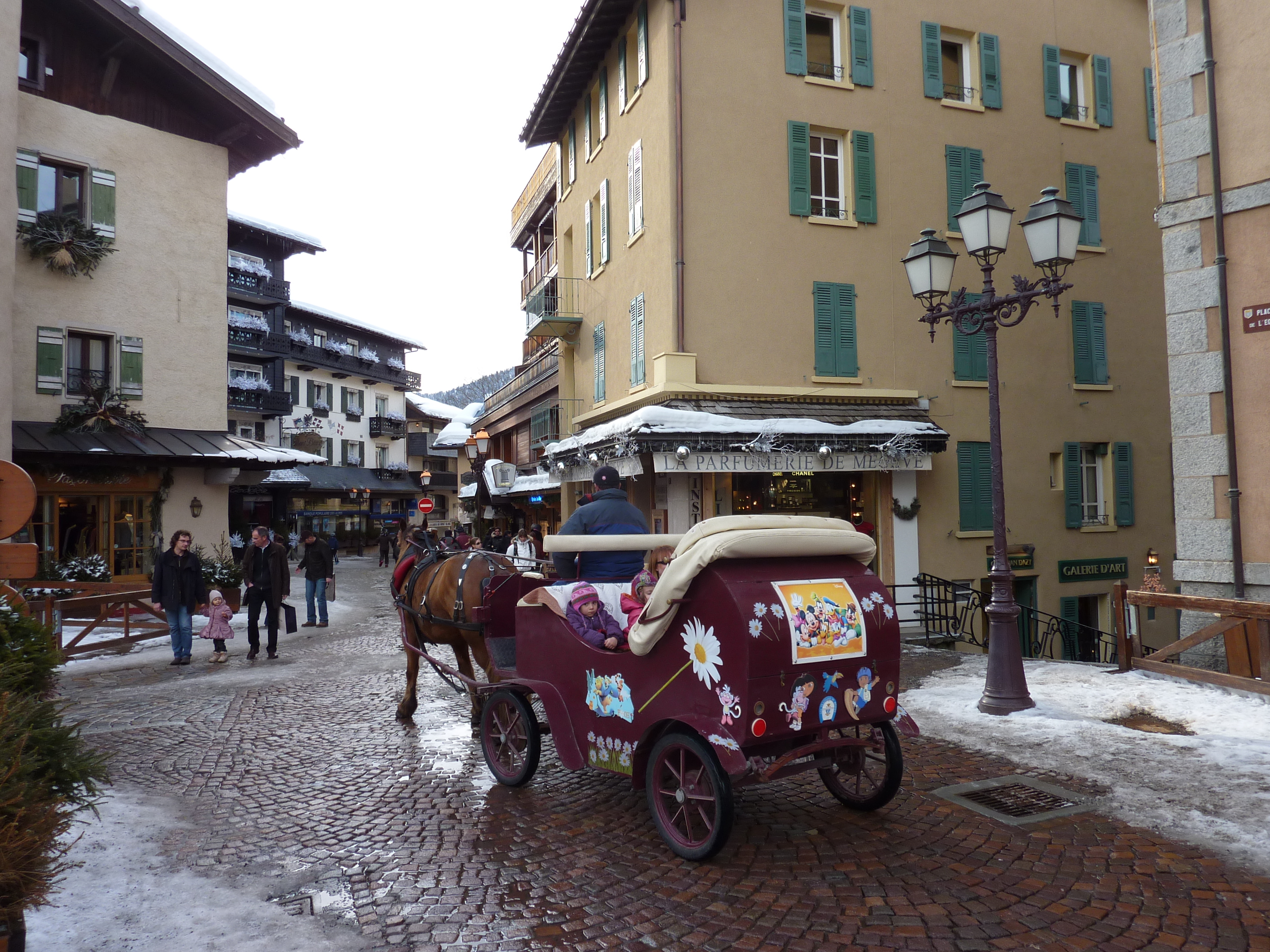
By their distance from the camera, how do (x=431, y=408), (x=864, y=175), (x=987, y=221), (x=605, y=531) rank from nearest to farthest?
(x=605, y=531) → (x=987, y=221) → (x=864, y=175) → (x=431, y=408)

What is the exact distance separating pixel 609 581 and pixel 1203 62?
8.94 meters

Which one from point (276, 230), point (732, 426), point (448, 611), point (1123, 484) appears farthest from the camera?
point (276, 230)

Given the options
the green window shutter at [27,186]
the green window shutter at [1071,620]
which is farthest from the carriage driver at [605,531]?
the green window shutter at [27,186]

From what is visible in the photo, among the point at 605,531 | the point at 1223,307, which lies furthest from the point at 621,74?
the point at 605,531

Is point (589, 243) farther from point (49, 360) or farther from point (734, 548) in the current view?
point (734, 548)

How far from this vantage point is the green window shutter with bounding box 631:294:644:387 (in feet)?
55.5

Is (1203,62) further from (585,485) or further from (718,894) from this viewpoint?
(585,485)

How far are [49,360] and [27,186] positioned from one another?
3.48 metres

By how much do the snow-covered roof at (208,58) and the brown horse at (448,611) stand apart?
1731cm

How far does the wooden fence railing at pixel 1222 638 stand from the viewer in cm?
738

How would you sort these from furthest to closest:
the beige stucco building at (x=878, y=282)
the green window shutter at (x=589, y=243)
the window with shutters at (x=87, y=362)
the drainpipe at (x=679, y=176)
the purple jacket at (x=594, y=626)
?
the green window shutter at (x=589, y=243)
the window with shutters at (x=87, y=362)
the beige stucco building at (x=878, y=282)
the drainpipe at (x=679, y=176)
the purple jacket at (x=594, y=626)

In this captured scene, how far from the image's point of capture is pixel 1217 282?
9320 millimetres

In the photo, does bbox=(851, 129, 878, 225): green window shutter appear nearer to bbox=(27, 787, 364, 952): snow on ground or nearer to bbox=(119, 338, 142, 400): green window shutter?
bbox=(27, 787, 364, 952): snow on ground

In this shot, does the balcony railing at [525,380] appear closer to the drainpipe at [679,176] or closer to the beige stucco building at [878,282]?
the beige stucco building at [878,282]
